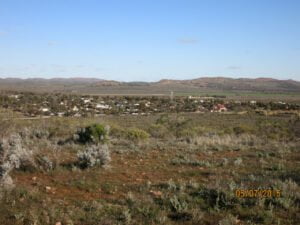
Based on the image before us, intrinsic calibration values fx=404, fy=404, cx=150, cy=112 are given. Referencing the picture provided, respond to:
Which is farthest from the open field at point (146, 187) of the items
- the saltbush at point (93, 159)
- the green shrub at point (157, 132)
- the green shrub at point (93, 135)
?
the green shrub at point (157, 132)

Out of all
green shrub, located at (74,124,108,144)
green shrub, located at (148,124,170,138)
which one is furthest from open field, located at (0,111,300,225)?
green shrub, located at (148,124,170,138)

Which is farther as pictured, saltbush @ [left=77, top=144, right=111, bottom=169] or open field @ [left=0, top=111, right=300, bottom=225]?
saltbush @ [left=77, top=144, right=111, bottom=169]

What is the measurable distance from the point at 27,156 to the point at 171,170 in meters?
3.58

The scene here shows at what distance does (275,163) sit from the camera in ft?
36.2
